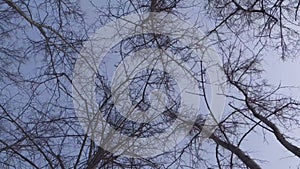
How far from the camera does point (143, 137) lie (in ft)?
5.91

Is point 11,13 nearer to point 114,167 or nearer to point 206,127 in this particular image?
point 114,167

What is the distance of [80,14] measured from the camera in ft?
6.75

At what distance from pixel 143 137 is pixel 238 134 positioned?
60 centimetres

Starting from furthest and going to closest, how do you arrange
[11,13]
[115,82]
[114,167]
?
[11,13] < [115,82] < [114,167]

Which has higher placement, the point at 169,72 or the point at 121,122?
the point at 169,72

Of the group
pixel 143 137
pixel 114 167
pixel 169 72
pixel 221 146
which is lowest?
pixel 114 167

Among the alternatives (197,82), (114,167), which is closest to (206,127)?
(197,82)

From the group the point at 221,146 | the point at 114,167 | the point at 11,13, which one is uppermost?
the point at 11,13

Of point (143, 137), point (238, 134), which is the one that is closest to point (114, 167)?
point (143, 137)

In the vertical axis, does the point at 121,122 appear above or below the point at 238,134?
below

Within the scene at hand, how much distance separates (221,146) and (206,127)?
0.13 m

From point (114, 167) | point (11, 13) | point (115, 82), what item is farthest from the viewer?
point (11, 13)

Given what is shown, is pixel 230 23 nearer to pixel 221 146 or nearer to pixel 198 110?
pixel 198 110

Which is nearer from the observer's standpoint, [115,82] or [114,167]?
[114,167]
